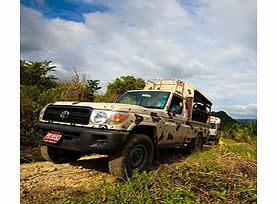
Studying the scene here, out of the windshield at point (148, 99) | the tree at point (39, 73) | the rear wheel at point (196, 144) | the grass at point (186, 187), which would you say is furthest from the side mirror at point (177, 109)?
the tree at point (39, 73)

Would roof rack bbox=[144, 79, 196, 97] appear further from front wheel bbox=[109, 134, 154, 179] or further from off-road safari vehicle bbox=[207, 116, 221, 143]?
off-road safari vehicle bbox=[207, 116, 221, 143]

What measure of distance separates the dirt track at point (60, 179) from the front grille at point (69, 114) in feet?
2.67

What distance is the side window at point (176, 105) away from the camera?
4.92m

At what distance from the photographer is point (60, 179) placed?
11.8 feet

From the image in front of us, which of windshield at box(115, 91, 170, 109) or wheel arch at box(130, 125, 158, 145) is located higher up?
windshield at box(115, 91, 170, 109)

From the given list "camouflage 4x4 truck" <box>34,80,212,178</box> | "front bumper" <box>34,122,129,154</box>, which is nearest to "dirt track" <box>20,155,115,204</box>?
"camouflage 4x4 truck" <box>34,80,212,178</box>

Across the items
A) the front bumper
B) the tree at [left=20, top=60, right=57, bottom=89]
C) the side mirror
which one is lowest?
the front bumper

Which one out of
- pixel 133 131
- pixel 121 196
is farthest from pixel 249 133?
pixel 121 196

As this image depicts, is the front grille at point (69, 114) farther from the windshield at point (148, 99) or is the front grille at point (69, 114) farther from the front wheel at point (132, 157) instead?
the windshield at point (148, 99)

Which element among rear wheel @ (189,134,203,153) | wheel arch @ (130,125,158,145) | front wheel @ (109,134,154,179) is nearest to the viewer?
front wheel @ (109,134,154,179)

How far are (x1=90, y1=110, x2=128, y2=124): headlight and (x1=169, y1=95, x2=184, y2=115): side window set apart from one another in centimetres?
162

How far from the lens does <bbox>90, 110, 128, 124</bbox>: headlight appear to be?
Result: 3365 mm

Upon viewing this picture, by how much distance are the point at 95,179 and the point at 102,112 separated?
1.02 meters
